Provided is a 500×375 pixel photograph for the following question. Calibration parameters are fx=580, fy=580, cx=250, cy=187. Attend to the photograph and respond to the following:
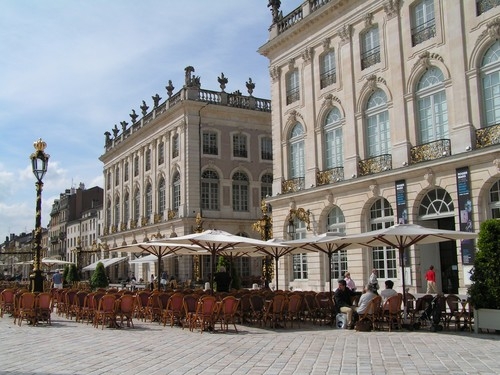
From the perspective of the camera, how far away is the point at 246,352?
10742 millimetres

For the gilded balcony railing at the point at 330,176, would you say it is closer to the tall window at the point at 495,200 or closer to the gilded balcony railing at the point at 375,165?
the gilded balcony railing at the point at 375,165

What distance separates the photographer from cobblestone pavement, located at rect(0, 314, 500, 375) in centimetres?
897

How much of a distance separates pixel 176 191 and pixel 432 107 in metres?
27.2

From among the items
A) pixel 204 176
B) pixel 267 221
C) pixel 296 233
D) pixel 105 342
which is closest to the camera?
pixel 105 342

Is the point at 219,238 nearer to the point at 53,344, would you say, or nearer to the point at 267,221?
the point at 53,344

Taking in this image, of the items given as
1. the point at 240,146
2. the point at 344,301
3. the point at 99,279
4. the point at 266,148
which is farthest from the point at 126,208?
the point at 344,301

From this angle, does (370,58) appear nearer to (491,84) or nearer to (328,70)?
(328,70)

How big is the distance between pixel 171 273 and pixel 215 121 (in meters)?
12.6

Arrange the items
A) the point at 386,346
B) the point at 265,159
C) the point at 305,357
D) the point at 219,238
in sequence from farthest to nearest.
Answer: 1. the point at 265,159
2. the point at 219,238
3. the point at 386,346
4. the point at 305,357

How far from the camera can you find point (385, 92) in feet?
80.1

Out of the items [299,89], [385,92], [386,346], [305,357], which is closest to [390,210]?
[385,92]

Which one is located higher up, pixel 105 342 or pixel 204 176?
pixel 204 176

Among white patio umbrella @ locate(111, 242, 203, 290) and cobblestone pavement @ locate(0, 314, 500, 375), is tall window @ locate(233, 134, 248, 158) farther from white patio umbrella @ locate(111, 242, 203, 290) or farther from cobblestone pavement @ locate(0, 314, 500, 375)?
cobblestone pavement @ locate(0, 314, 500, 375)

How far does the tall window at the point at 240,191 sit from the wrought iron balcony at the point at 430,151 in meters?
24.5
